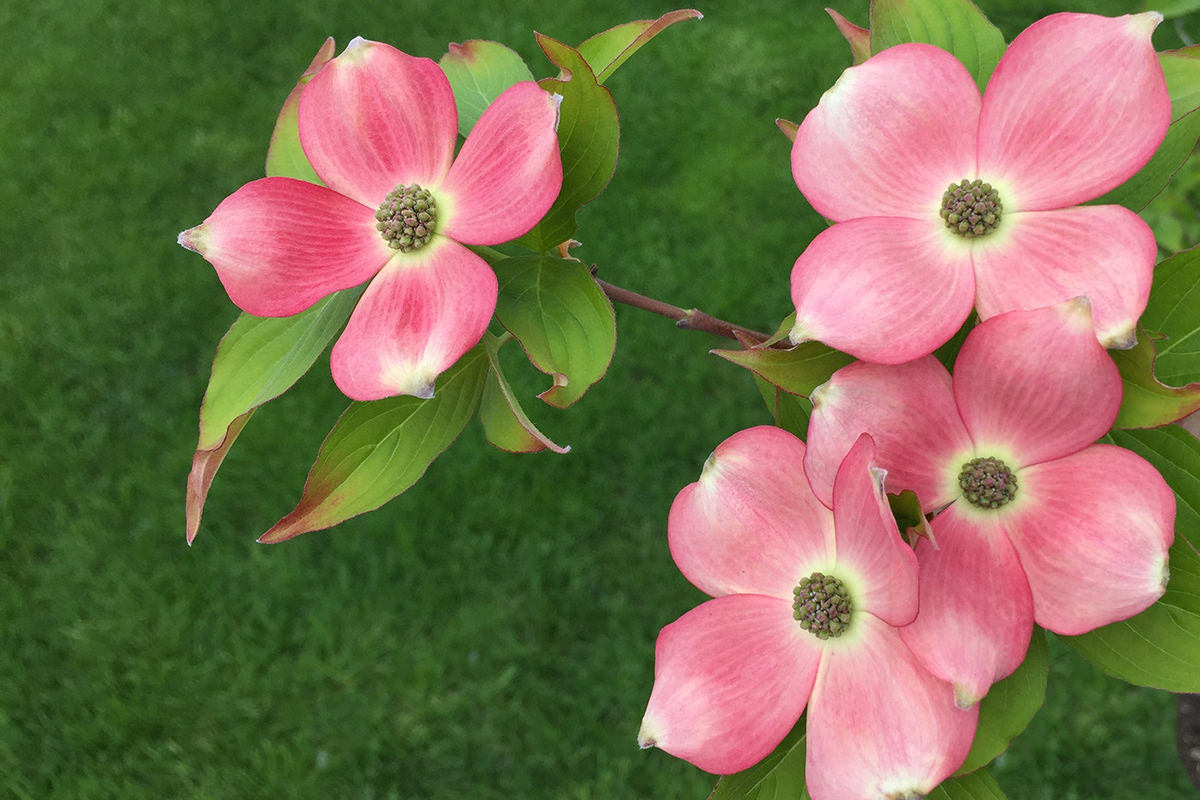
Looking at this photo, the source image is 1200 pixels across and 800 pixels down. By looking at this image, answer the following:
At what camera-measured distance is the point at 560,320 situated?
53 cm

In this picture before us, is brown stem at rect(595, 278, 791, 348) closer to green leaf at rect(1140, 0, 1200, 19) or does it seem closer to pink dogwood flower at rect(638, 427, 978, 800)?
pink dogwood flower at rect(638, 427, 978, 800)

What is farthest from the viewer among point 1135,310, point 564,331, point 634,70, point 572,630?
point 634,70

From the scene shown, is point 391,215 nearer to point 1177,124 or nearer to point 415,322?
point 415,322

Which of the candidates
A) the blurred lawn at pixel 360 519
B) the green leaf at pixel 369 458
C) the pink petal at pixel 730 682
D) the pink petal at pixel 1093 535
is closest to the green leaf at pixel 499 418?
the green leaf at pixel 369 458

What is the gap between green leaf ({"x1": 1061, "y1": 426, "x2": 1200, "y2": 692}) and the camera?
18.3 inches

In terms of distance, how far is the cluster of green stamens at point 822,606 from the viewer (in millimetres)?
448

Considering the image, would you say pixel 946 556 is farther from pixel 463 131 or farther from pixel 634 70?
pixel 634 70

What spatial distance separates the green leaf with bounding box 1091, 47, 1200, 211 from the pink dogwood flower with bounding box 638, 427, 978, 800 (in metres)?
0.23

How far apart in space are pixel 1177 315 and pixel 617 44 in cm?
33

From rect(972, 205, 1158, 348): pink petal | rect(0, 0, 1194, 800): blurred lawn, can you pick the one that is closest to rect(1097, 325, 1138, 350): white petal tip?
rect(972, 205, 1158, 348): pink petal

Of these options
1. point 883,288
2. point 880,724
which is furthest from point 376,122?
point 880,724

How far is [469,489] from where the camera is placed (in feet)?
6.02

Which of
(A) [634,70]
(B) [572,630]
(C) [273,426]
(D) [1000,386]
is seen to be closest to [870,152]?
(D) [1000,386]

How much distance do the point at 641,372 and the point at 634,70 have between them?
72cm
